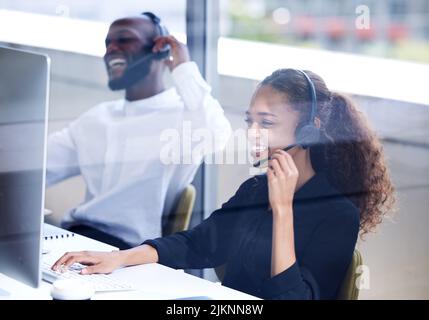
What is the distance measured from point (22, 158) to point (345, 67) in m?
1.13

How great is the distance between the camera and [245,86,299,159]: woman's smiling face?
2324 mm

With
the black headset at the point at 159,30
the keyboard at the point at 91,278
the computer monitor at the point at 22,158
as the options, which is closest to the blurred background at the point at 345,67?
the black headset at the point at 159,30

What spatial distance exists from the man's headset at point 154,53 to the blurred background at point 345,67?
0.03 meters

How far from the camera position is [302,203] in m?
2.29

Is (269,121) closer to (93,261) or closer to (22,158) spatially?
(93,261)

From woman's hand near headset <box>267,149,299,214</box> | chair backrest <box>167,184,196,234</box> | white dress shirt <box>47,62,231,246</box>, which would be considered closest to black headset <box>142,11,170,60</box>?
white dress shirt <box>47,62,231,246</box>

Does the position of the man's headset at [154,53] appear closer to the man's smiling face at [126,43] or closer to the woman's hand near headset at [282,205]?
the man's smiling face at [126,43]

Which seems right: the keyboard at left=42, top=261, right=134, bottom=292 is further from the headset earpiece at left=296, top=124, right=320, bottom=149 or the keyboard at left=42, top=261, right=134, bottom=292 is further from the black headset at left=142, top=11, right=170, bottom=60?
the black headset at left=142, top=11, right=170, bottom=60

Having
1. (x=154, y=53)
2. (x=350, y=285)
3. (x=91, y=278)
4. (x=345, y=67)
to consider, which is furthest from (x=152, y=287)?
(x=154, y=53)

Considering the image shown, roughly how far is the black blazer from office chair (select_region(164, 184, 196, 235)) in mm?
386

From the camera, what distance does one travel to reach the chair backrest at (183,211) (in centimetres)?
292
